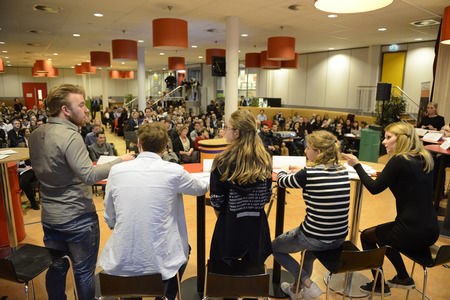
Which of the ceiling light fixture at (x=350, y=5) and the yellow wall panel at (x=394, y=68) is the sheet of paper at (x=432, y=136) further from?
the yellow wall panel at (x=394, y=68)

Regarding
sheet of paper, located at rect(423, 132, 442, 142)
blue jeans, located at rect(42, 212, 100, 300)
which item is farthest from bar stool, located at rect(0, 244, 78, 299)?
sheet of paper, located at rect(423, 132, 442, 142)

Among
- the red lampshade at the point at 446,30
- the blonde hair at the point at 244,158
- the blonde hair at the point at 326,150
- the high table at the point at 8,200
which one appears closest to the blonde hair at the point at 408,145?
the blonde hair at the point at 326,150

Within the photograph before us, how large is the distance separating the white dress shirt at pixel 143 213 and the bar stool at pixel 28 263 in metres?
0.42

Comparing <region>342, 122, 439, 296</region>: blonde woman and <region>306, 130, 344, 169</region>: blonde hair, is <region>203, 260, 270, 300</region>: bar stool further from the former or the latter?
<region>342, 122, 439, 296</region>: blonde woman

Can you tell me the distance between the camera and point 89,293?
2.10 metres

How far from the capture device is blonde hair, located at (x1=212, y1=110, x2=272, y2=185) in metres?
1.78

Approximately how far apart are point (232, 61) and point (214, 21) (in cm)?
145

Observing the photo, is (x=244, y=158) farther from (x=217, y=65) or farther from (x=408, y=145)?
(x=217, y=65)

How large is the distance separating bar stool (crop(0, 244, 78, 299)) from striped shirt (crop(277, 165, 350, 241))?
153cm

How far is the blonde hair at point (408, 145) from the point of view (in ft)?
6.95

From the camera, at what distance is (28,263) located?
1.92 metres

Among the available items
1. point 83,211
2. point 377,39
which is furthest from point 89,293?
point 377,39

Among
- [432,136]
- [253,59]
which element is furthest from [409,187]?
[253,59]

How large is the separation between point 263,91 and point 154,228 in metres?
16.7
